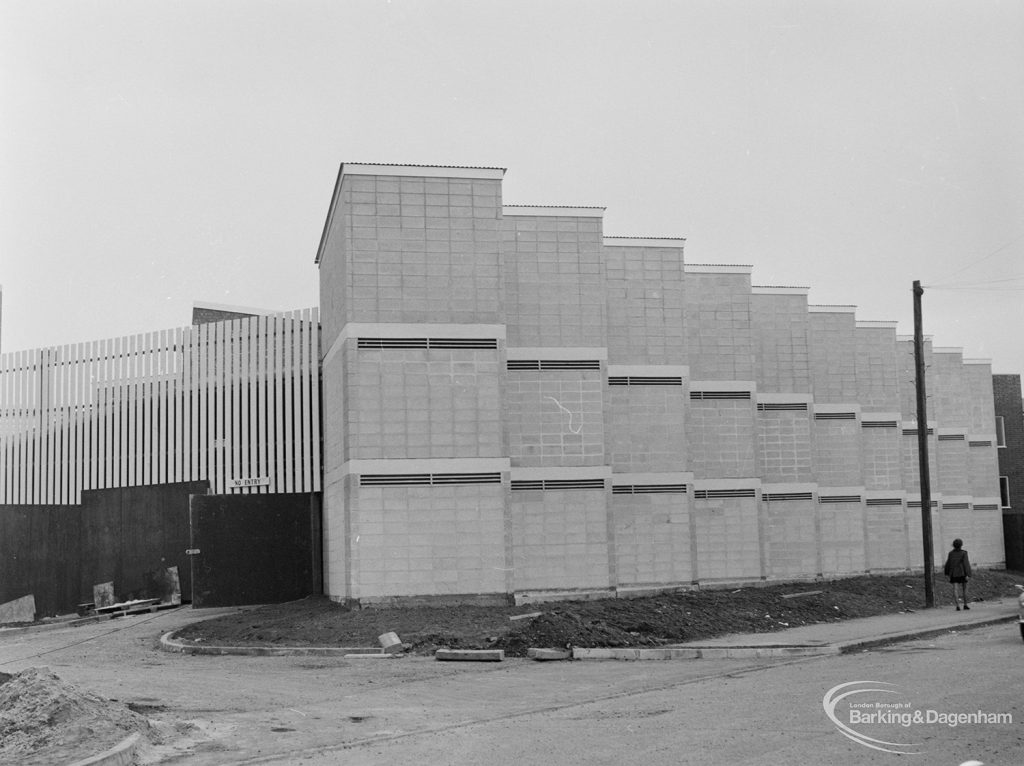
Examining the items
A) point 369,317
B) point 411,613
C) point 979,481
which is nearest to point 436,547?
point 411,613

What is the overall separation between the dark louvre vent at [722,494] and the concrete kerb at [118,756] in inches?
753

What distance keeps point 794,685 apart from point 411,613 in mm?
9065

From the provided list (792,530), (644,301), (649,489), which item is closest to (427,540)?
(649,489)

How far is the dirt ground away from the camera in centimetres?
1847

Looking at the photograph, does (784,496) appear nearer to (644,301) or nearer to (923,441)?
(923,441)

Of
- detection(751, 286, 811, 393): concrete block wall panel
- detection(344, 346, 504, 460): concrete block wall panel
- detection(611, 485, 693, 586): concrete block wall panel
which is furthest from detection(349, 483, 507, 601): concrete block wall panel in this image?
detection(751, 286, 811, 393): concrete block wall panel

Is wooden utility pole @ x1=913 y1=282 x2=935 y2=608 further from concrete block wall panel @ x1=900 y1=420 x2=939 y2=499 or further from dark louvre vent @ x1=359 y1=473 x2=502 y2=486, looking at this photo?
concrete block wall panel @ x1=900 y1=420 x2=939 y2=499

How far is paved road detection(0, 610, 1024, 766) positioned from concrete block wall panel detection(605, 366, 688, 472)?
8773mm

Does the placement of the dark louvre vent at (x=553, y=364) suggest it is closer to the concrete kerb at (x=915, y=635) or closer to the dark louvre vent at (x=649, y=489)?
the dark louvre vent at (x=649, y=489)

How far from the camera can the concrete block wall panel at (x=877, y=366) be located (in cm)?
3656

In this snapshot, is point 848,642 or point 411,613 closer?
point 848,642

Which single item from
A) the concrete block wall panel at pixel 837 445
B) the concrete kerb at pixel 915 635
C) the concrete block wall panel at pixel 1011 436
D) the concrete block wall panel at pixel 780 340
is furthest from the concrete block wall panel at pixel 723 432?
the concrete block wall panel at pixel 1011 436

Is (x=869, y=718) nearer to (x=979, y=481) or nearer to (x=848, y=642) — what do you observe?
(x=848, y=642)

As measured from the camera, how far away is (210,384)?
90.4 ft
